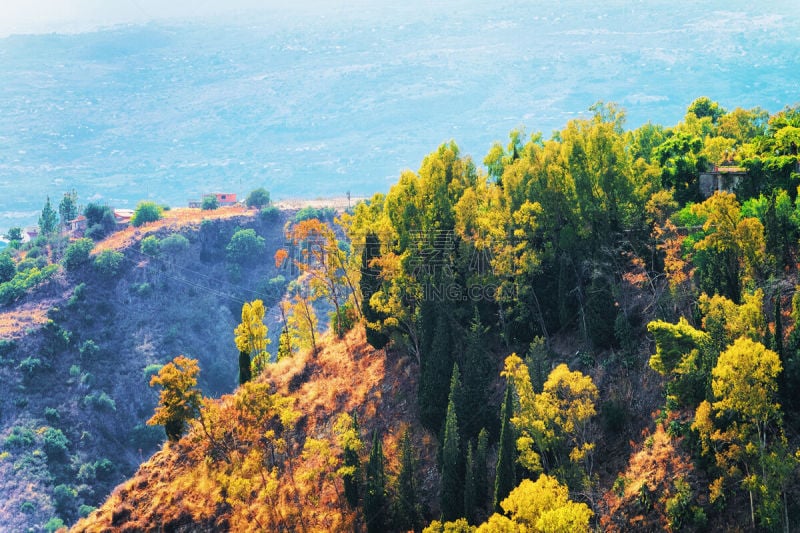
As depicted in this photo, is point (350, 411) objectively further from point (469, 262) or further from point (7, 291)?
point (7, 291)

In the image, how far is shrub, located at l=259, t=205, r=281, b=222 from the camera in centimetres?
18150

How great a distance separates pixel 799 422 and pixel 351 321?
36912mm

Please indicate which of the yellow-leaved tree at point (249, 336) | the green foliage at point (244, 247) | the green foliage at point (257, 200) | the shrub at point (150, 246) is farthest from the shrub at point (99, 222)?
the yellow-leaved tree at point (249, 336)

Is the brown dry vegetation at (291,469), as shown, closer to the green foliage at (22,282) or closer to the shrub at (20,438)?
the shrub at (20,438)

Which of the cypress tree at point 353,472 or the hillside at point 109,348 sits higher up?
the cypress tree at point 353,472

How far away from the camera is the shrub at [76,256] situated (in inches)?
6009

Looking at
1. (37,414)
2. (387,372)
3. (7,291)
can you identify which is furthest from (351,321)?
(7,291)

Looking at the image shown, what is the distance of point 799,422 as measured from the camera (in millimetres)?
42969

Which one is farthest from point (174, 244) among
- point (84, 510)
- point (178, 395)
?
point (178, 395)

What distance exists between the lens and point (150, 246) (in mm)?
160750

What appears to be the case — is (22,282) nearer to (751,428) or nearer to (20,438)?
(20,438)

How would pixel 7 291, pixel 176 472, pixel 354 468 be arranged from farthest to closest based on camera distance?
→ pixel 7 291 < pixel 176 472 < pixel 354 468

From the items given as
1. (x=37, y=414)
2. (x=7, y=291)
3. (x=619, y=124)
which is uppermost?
(x=619, y=124)

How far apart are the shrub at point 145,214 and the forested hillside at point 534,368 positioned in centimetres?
10484
